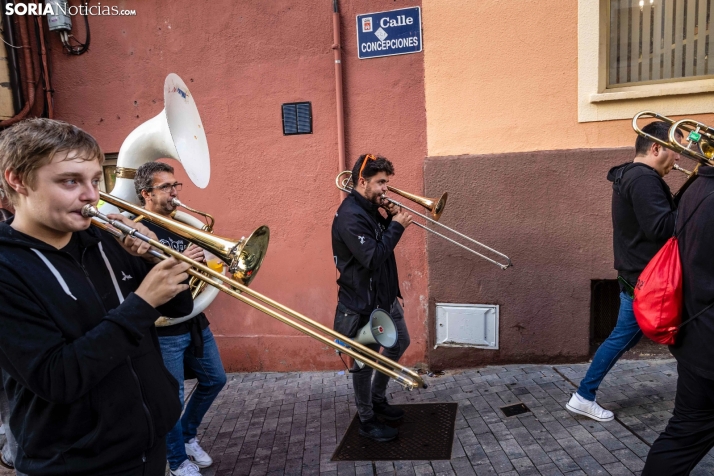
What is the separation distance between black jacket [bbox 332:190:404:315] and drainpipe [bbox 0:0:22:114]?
354cm

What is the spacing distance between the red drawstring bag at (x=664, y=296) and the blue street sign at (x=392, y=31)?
2.85 m

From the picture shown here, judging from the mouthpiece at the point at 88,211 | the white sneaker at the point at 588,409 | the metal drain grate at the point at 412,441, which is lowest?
the metal drain grate at the point at 412,441

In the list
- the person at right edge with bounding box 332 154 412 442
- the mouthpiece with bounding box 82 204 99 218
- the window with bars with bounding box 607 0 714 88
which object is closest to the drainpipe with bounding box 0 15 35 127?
the person at right edge with bounding box 332 154 412 442

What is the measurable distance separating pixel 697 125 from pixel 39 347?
10.5 ft

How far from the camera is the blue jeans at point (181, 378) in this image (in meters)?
3.02

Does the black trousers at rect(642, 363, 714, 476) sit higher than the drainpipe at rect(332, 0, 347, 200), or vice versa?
the drainpipe at rect(332, 0, 347, 200)

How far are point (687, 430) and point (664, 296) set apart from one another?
1.88ft

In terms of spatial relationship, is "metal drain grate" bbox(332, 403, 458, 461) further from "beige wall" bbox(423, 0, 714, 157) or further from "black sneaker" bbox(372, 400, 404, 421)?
"beige wall" bbox(423, 0, 714, 157)

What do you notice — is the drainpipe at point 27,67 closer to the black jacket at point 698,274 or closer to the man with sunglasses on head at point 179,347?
the man with sunglasses on head at point 179,347

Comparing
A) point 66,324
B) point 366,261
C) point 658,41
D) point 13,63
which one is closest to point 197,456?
point 366,261

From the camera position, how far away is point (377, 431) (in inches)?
139

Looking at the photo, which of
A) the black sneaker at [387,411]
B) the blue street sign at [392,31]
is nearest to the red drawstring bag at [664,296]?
the black sneaker at [387,411]

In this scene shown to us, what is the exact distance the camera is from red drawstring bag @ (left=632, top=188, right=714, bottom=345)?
2279mm

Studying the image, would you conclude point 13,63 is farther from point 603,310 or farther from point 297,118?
point 603,310
